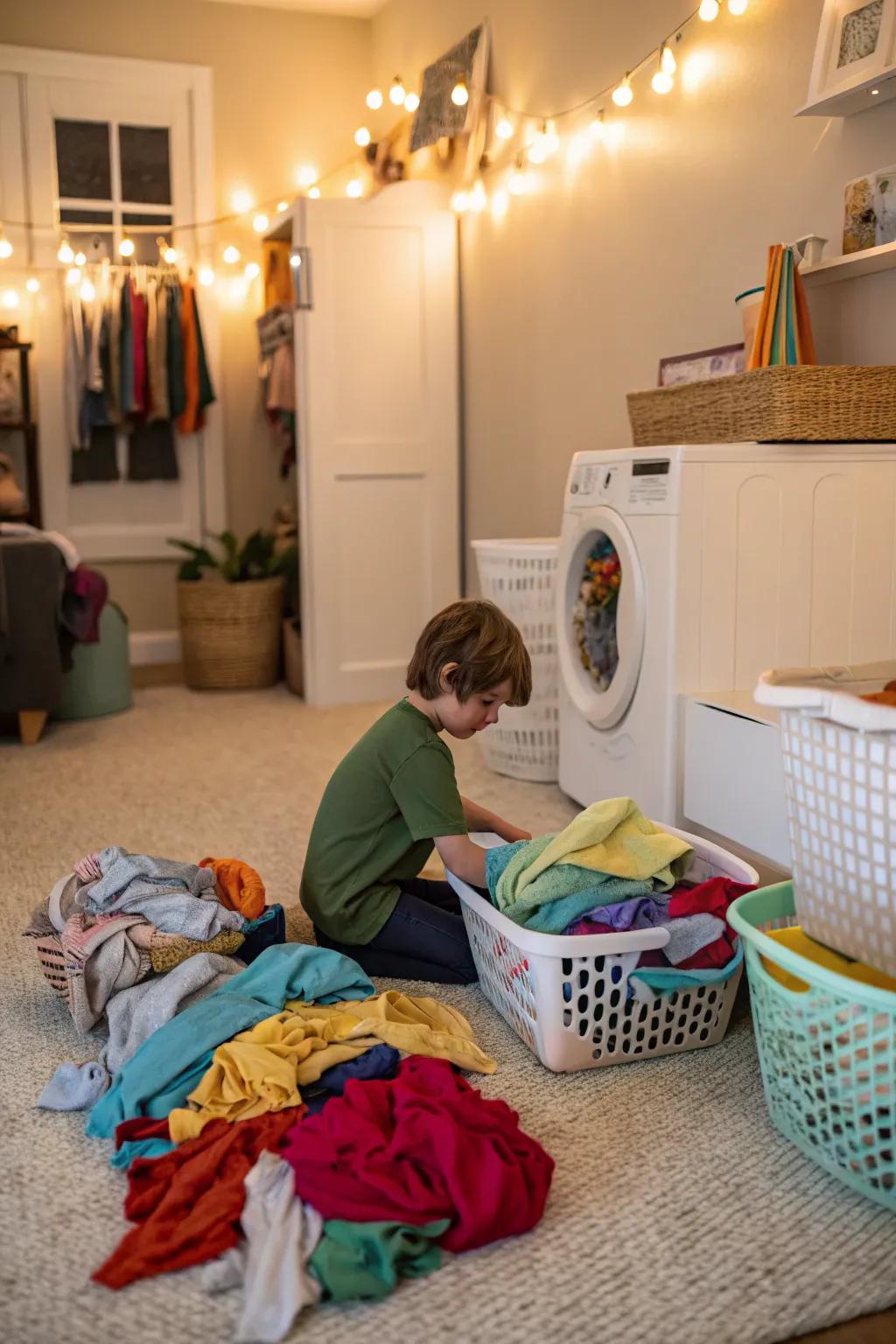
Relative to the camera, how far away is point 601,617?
2867 millimetres

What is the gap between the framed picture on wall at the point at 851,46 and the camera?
7.63 ft

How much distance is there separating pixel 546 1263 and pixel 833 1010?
427 mm

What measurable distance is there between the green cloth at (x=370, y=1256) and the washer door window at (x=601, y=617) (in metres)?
1.47

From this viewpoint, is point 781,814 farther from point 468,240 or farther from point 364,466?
point 468,240

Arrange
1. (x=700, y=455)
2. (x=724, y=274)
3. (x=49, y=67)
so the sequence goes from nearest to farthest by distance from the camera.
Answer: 1. (x=700, y=455)
2. (x=724, y=274)
3. (x=49, y=67)

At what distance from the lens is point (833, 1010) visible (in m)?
1.41

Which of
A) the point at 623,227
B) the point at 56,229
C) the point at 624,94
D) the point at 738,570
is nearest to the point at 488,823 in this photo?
the point at 738,570

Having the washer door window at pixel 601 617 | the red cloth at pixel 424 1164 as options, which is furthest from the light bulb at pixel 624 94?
the red cloth at pixel 424 1164

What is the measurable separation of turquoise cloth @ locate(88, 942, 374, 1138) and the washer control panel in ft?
3.79

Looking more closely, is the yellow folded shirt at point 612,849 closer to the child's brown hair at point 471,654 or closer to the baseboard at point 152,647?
the child's brown hair at point 471,654

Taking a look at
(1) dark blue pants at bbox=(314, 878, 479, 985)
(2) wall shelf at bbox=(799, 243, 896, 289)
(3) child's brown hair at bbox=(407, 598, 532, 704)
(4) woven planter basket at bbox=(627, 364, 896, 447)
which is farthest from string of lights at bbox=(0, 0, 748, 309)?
(1) dark blue pants at bbox=(314, 878, 479, 985)

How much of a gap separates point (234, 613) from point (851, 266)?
2853mm

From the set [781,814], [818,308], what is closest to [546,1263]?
[781,814]

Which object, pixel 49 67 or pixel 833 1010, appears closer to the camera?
pixel 833 1010
